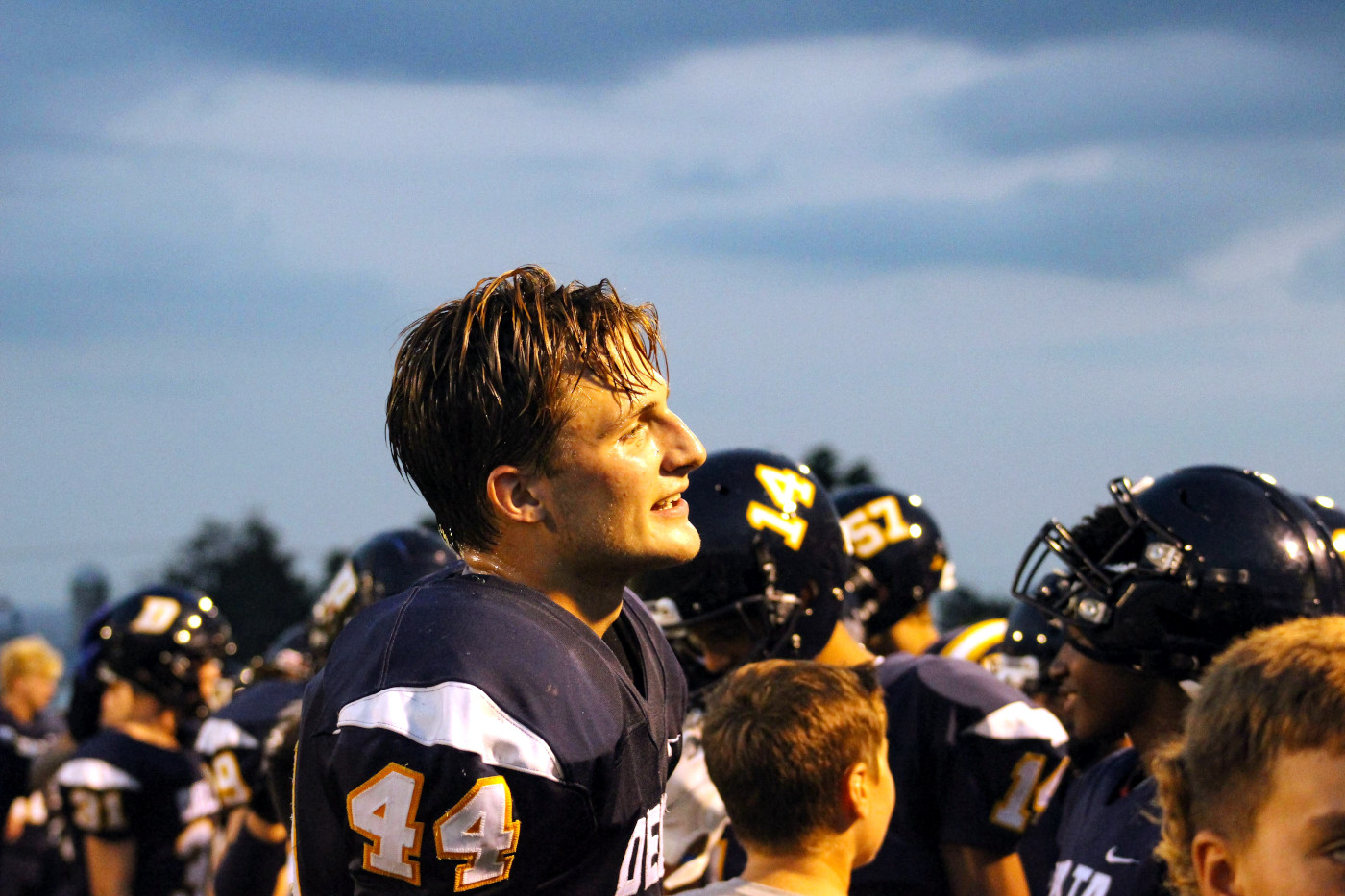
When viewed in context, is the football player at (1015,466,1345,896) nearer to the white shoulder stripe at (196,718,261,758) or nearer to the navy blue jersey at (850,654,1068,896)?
the navy blue jersey at (850,654,1068,896)

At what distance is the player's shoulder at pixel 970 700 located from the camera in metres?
3.82

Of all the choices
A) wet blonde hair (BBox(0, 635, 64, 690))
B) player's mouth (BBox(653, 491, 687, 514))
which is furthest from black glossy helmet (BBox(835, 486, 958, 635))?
wet blonde hair (BBox(0, 635, 64, 690))

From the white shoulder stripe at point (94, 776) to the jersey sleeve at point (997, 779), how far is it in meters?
3.78

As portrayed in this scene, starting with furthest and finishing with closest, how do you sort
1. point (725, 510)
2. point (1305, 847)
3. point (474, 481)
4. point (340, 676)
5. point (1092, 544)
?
point (725, 510)
point (1092, 544)
point (474, 481)
point (340, 676)
point (1305, 847)

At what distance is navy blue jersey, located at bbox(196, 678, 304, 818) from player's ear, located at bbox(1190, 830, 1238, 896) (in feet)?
12.9

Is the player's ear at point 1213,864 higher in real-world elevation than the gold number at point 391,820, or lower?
lower

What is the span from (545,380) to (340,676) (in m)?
0.54

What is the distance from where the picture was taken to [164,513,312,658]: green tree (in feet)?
130

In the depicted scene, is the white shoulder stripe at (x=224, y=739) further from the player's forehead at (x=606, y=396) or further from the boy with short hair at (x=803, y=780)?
the player's forehead at (x=606, y=396)

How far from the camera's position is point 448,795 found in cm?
188

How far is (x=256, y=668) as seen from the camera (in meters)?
6.44

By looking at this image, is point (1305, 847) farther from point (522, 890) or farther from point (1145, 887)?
point (1145, 887)

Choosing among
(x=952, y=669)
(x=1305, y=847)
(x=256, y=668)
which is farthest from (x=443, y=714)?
(x=256, y=668)

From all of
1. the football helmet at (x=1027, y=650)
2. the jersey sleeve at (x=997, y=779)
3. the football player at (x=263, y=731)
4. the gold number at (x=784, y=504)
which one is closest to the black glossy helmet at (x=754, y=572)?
the gold number at (x=784, y=504)
